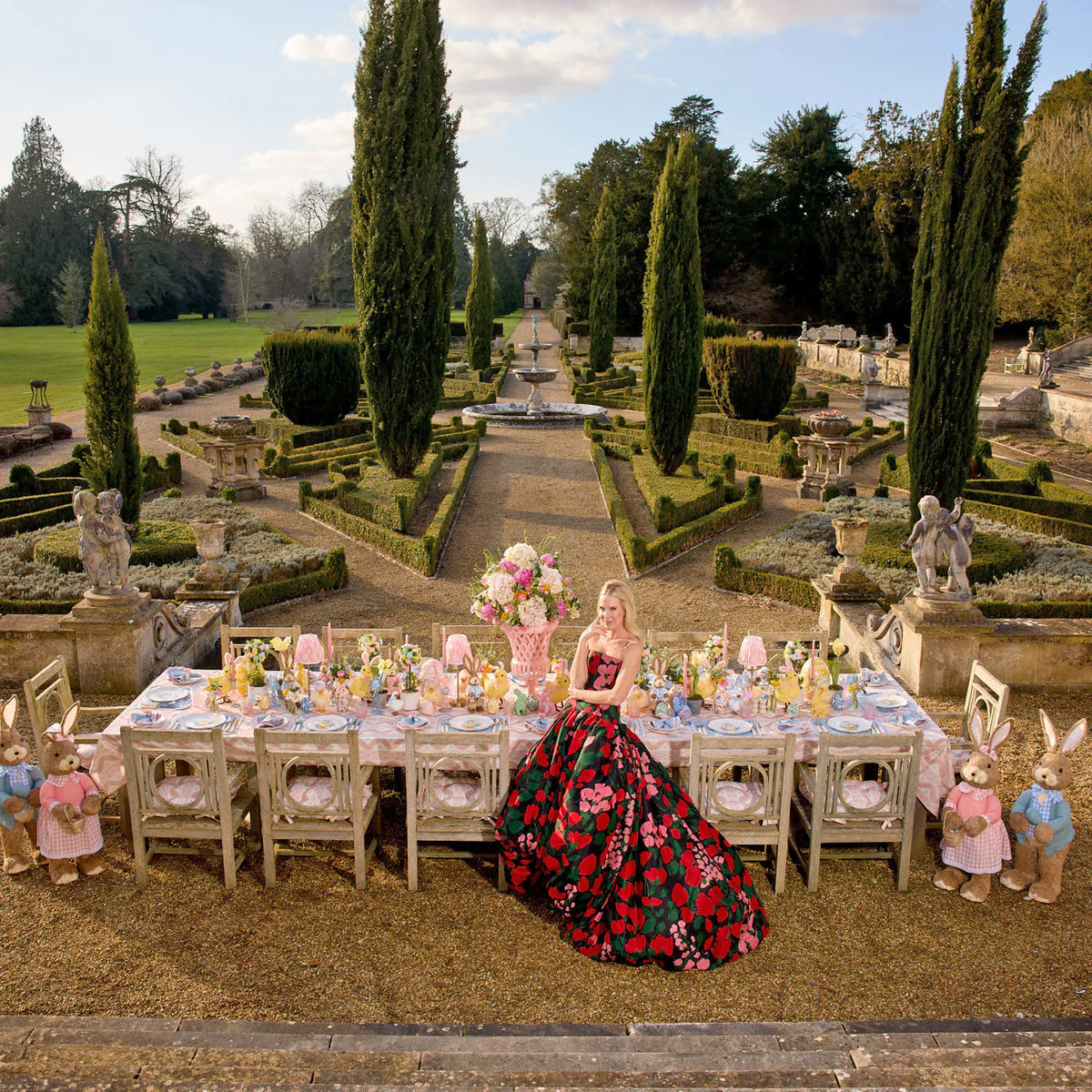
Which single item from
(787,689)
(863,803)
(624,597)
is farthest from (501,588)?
(863,803)

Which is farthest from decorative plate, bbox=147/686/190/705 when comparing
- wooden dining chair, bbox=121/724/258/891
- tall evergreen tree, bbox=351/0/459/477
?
tall evergreen tree, bbox=351/0/459/477

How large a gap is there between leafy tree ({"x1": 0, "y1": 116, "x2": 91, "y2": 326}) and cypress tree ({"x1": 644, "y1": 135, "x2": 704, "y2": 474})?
5757 centimetres

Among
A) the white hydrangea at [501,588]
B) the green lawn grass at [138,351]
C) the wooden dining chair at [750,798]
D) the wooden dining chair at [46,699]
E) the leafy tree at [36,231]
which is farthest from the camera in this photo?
the leafy tree at [36,231]

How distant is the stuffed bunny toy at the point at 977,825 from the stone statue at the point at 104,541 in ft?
22.9

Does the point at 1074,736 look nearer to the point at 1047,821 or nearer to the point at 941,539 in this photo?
the point at 1047,821

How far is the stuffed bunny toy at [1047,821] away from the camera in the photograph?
5.45 metres

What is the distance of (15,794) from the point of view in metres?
5.58

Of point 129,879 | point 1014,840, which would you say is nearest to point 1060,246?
point 1014,840

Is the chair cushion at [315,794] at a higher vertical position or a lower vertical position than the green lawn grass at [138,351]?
Answer: lower

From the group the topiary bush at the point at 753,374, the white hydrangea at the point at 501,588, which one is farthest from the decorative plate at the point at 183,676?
the topiary bush at the point at 753,374

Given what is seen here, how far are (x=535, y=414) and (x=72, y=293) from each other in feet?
→ 139

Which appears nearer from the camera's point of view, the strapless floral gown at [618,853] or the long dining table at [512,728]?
the strapless floral gown at [618,853]

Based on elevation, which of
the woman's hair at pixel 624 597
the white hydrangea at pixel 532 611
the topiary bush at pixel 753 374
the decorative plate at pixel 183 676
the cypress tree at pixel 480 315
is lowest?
the decorative plate at pixel 183 676

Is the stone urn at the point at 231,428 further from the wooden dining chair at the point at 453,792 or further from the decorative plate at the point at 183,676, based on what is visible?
the wooden dining chair at the point at 453,792
